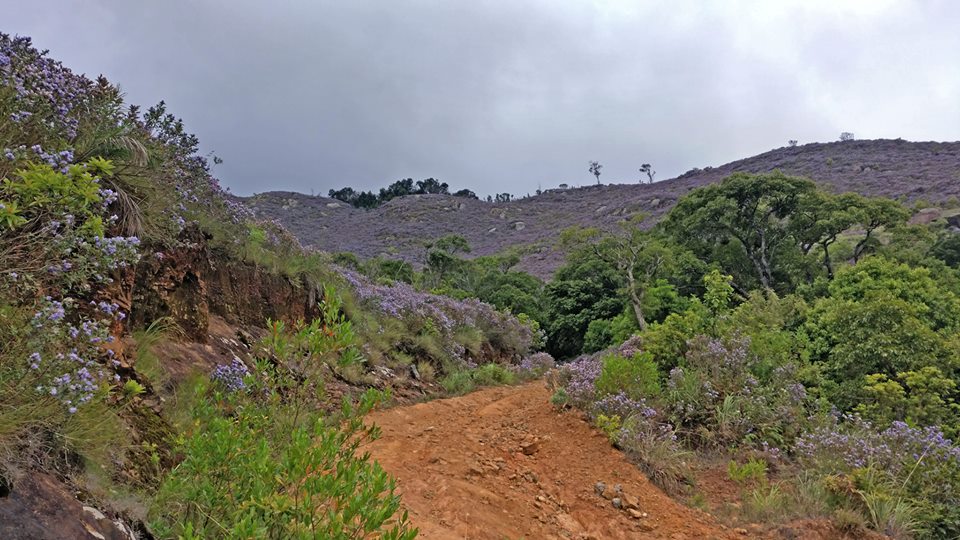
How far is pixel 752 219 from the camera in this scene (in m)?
22.6

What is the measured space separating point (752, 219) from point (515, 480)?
860 inches

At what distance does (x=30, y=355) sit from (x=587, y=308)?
23.0 meters

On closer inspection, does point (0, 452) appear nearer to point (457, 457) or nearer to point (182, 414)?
point (182, 414)

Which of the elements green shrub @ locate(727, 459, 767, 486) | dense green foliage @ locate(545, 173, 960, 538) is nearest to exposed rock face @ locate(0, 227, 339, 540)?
dense green foliage @ locate(545, 173, 960, 538)

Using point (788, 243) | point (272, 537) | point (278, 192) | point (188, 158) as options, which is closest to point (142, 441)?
point (272, 537)

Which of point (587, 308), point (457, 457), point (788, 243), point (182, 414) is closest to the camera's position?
point (182, 414)

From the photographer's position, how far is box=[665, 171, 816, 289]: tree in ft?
72.2

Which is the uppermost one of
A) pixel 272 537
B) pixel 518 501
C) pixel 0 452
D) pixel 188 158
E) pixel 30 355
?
pixel 188 158

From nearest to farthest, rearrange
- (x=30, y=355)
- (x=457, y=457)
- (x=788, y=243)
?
(x=30, y=355), (x=457, y=457), (x=788, y=243)

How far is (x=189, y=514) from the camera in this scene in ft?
7.55

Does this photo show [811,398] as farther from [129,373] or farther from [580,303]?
[580,303]

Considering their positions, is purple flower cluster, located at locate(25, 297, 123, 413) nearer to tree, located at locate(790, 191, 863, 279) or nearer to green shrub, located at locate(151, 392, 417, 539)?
green shrub, located at locate(151, 392, 417, 539)

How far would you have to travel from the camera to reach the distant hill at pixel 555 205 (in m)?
41.5

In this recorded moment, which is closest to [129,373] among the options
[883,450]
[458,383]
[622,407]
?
[622,407]
